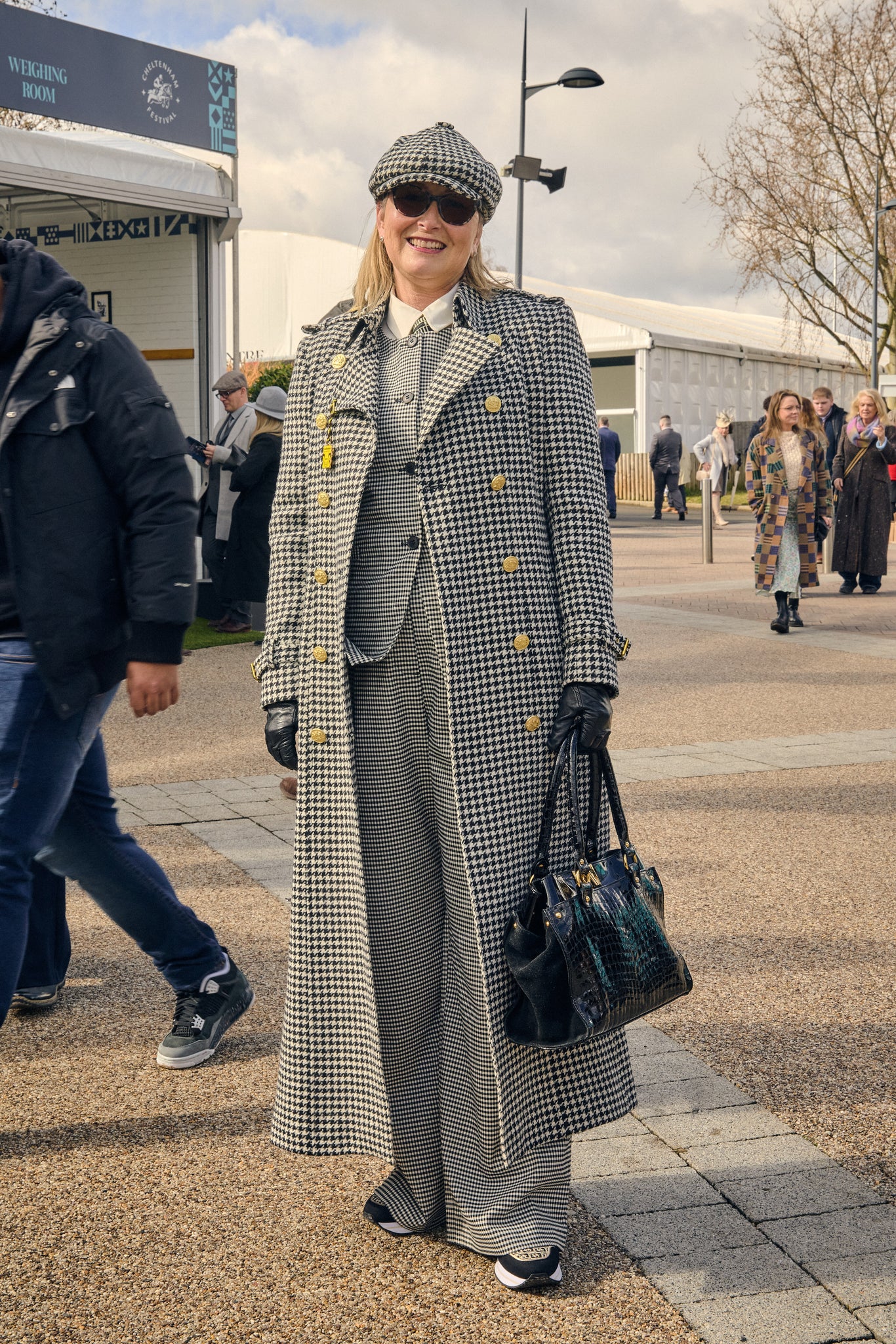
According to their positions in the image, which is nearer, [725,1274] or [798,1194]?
[725,1274]

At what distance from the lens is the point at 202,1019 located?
3.68 meters

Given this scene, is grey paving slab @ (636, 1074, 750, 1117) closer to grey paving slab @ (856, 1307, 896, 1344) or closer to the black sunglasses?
grey paving slab @ (856, 1307, 896, 1344)

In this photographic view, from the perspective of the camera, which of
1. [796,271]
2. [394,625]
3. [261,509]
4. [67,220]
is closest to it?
[394,625]

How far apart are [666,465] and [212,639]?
20839mm

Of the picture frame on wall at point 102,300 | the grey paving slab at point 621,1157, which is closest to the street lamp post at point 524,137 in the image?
the picture frame on wall at point 102,300

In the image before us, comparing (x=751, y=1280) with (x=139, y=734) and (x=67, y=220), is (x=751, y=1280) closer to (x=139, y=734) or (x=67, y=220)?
(x=139, y=734)

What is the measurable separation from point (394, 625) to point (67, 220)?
11948 millimetres

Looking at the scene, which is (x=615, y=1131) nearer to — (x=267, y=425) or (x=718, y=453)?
(x=267, y=425)

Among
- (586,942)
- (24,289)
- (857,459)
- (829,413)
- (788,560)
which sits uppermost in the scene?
(829,413)

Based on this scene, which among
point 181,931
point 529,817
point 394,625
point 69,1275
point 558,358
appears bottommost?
point 69,1275

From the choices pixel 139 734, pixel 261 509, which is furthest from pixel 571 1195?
pixel 261 509

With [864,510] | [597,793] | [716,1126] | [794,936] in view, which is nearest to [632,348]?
[864,510]

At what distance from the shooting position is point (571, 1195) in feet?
9.76

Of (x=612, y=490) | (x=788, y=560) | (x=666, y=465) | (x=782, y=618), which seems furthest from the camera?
(x=666, y=465)
